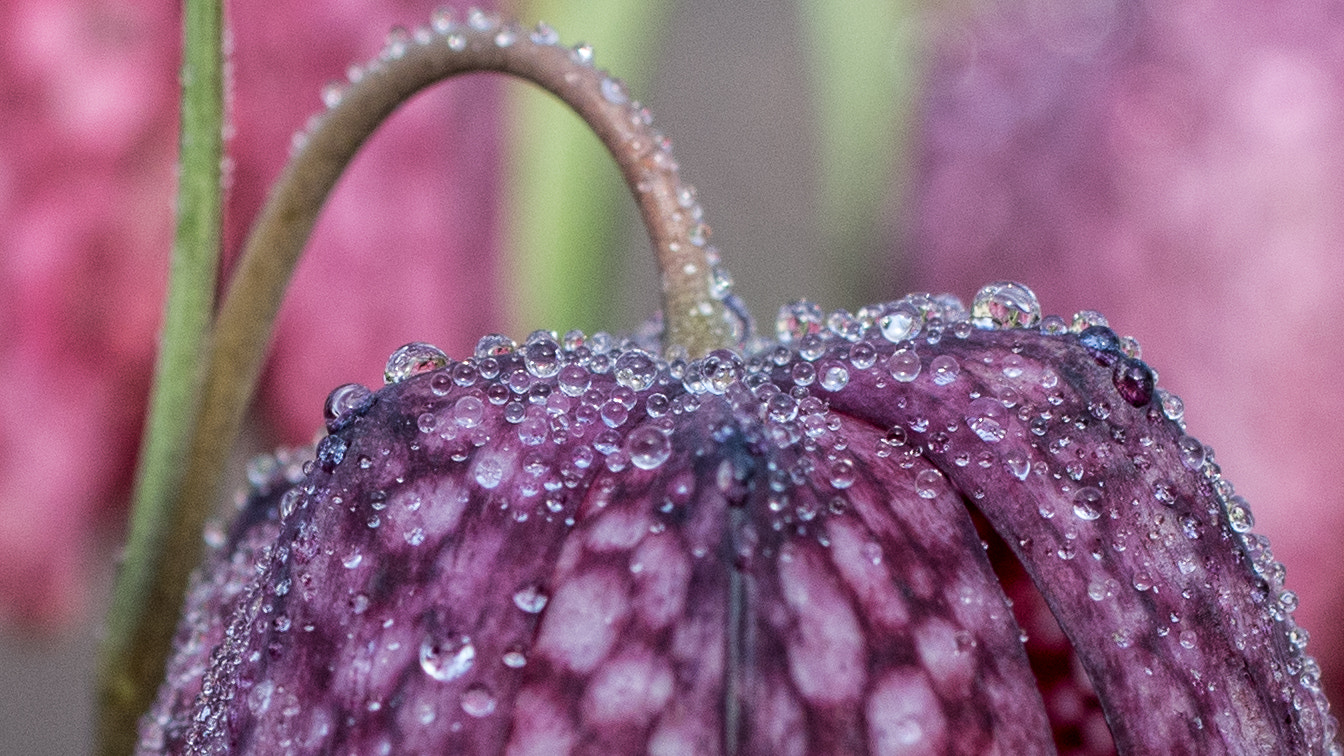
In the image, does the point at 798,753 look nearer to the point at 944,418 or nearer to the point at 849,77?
the point at 944,418

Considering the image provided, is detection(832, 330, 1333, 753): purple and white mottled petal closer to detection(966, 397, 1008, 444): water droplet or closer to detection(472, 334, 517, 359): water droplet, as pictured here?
detection(966, 397, 1008, 444): water droplet

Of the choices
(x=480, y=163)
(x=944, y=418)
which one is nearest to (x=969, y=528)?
(x=944, y=418)

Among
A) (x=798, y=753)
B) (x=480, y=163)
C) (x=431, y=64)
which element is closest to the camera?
(x=798, y=753)

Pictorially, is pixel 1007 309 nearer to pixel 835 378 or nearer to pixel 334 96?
pixel 835 378

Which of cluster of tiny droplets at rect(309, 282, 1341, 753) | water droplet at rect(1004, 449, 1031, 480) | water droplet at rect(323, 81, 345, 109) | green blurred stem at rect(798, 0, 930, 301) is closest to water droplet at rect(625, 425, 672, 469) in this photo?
cluster of tiny droplets at rect(309, 282, 1341, 753)

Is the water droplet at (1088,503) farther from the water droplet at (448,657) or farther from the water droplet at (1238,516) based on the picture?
the water droplet at (448,657)

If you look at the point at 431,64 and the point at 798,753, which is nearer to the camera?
the point at 798,753

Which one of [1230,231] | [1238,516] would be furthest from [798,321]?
[1230,231]
